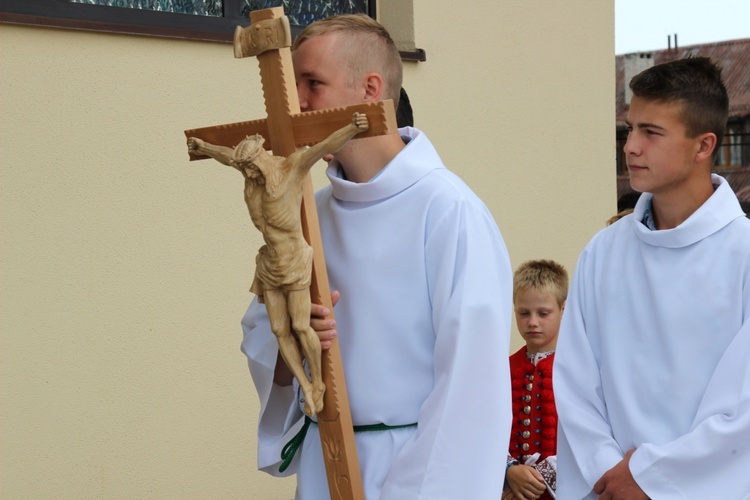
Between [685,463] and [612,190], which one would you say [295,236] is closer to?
[685,463]

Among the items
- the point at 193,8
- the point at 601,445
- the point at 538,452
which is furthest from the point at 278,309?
the point at 193,8

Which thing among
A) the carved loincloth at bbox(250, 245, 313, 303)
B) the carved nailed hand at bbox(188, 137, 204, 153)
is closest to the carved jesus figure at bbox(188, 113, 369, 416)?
the carved loincloth at bbox(250, 245, 313, 303)

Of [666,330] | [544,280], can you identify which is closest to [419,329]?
[666,330]

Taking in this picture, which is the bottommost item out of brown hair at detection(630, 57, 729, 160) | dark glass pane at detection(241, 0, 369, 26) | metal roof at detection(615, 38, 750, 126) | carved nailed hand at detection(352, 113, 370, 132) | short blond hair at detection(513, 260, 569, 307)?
metal roof at detection(615, 38, 750, 126)

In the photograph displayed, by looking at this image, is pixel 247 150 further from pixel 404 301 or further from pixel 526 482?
pixel 526 482

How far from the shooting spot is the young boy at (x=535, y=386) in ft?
13.3

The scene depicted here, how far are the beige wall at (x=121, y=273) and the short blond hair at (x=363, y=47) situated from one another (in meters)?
2.54

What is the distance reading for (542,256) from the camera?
696 centimetres

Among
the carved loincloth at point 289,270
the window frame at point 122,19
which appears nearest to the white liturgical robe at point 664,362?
the carved loincloth at point 289,270

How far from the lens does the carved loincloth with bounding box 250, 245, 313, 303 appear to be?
2.49 meters

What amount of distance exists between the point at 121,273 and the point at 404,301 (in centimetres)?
285

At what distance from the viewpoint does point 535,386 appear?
13.9ft

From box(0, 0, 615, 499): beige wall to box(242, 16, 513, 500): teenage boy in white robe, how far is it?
94.6 inches

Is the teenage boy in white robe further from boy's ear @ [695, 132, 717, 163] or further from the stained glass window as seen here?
the stained glass window
